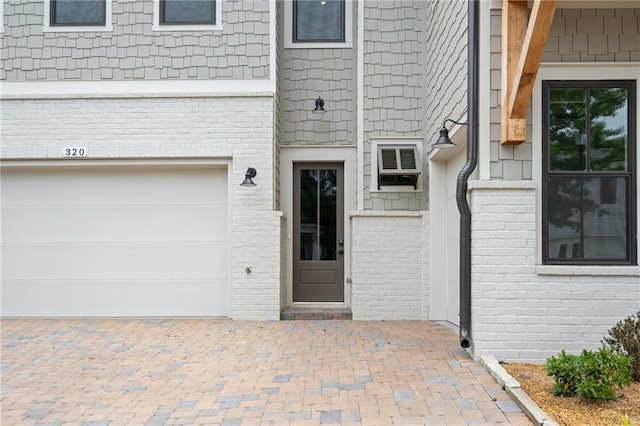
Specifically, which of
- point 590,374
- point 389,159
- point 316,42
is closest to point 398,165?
point 389,159

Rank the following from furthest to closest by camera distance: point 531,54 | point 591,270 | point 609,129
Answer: point 609,129
point 591,270
point 531,54

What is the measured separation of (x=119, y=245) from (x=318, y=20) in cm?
452

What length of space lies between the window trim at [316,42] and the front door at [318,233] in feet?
5.88

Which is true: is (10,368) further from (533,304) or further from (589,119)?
(589,119)

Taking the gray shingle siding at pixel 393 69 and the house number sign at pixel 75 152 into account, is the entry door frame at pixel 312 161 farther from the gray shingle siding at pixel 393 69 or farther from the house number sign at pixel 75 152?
the house number sign at pixel 75 152

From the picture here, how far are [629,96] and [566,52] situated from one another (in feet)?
2.37

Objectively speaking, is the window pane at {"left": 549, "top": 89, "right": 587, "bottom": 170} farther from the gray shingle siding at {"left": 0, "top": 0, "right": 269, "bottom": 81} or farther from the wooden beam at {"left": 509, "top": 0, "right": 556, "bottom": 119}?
the gray shingle siding at {"left": 0, "top": 0, "right": 269, "bottom": 81}

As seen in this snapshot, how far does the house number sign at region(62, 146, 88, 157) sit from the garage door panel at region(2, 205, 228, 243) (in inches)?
30.4

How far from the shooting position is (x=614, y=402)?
146 inches

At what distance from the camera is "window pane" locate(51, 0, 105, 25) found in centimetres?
748

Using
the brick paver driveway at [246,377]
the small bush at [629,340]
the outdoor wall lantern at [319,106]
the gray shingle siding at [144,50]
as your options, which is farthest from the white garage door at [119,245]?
the small bush at [629,340]

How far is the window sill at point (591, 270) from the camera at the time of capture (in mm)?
4809

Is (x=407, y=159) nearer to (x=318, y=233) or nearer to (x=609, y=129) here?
(x=318, y=233)

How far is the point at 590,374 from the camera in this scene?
143 inches
